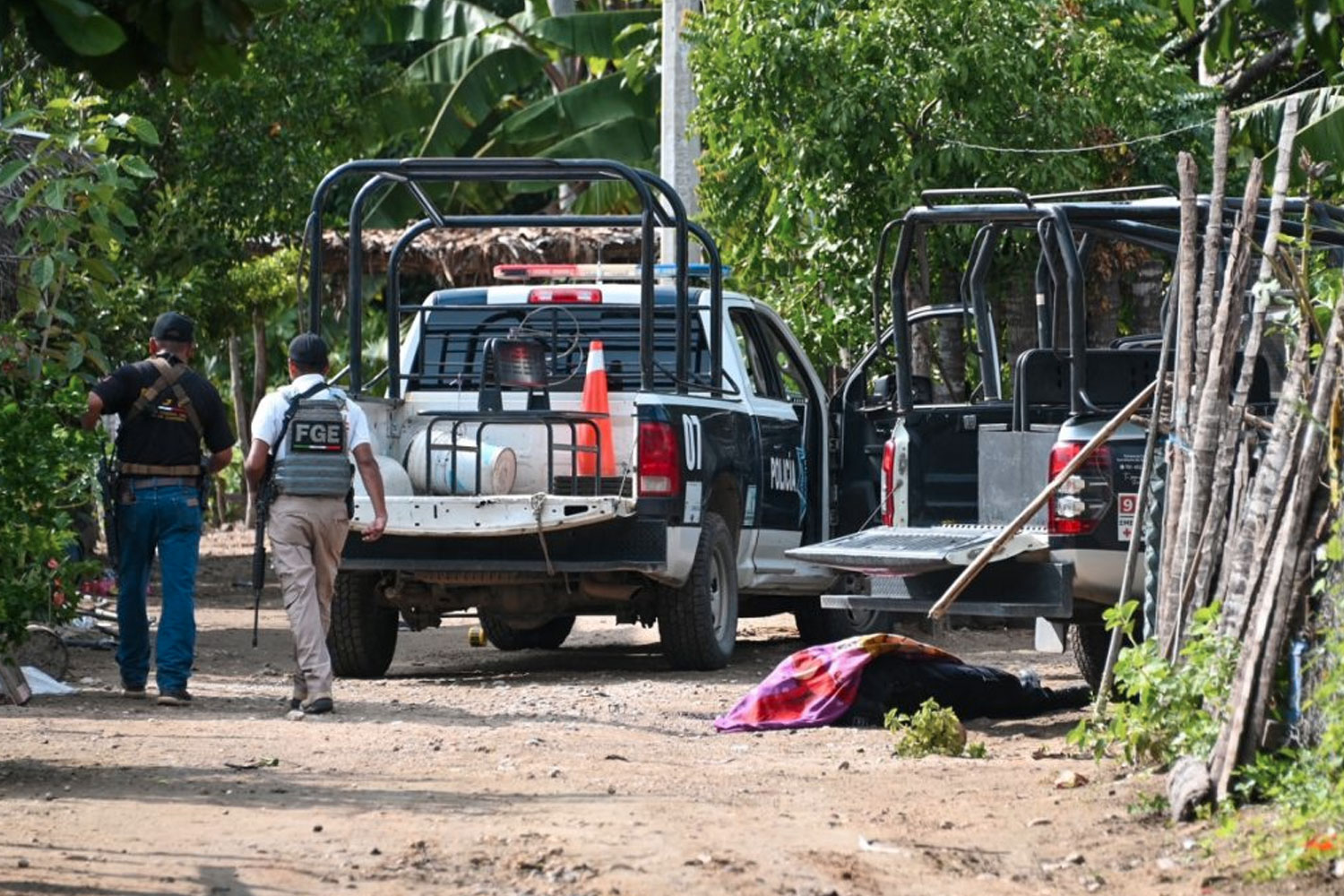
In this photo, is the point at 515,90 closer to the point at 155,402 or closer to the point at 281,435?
the point at 155,402

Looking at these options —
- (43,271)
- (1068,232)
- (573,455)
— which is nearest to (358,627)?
(573,455)

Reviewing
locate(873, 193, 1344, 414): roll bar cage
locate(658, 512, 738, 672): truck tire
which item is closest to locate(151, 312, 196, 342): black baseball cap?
locate(658, 512, 738, 672): truck tire

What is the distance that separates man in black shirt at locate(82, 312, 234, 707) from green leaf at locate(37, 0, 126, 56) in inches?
227

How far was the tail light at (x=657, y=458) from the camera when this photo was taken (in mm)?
11320

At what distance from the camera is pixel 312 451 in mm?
10297

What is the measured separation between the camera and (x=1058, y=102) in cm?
1529

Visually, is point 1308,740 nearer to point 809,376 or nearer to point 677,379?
point 677,379

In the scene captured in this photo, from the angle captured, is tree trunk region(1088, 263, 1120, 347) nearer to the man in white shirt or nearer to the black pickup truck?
Result: the black pickup truck

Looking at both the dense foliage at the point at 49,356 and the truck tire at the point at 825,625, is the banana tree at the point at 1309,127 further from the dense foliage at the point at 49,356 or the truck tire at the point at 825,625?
the dense foliage at the point at 49,356

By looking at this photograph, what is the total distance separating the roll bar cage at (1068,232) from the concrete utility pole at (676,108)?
574 centimetres

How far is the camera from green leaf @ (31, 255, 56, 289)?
990 cm

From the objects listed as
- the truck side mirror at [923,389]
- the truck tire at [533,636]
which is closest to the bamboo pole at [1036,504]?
the truck side mirror at [923,389]

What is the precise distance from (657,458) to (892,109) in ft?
14.9

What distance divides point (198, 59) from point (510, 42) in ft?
79.0
